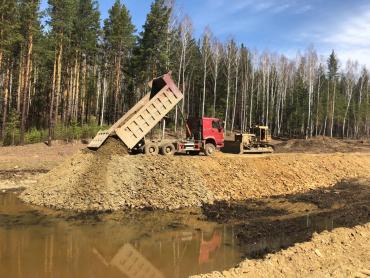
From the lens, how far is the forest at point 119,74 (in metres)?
31.7

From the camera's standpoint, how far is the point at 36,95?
166 ft

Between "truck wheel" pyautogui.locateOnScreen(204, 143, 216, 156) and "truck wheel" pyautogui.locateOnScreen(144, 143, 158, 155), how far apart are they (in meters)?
4.15

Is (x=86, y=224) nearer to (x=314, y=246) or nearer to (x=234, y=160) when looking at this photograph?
(x=314, y=246)

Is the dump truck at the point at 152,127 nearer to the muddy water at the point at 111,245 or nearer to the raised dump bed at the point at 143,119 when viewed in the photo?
the raised dump bed at the point at 143,119

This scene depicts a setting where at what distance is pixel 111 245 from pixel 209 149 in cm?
1205

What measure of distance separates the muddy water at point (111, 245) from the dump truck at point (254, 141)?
13.5 metres

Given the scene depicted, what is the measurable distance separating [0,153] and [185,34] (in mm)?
25123

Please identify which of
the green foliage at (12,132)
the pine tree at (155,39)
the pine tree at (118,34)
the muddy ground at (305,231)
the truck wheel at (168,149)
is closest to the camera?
the muddy ground at (305,231)

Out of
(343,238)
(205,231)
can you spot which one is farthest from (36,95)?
(343,238)

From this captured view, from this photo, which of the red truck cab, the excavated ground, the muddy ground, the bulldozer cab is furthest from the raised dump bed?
the bulldozer cab

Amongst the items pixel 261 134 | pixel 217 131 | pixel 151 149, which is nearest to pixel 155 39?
pixel 261 134

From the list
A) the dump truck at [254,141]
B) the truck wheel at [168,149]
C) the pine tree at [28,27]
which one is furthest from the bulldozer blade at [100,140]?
the pine tree at [28,27]

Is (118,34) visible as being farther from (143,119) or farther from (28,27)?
(143,119)

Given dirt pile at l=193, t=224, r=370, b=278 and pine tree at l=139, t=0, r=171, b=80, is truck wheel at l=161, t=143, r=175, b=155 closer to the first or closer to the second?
dirt pile at l=193, t=224, r=370, b=278
